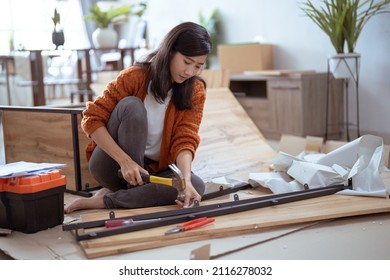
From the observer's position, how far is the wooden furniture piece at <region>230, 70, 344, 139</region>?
3.73 m

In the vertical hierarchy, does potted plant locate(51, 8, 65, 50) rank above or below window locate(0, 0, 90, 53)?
below

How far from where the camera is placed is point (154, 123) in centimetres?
199

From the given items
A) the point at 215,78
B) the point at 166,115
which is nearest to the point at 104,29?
the point at 215,78

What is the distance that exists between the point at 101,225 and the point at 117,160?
242 millimetres

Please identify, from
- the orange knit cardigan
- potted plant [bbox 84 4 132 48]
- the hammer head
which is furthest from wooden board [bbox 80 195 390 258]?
potted plant [bbox 84 4 132 48]

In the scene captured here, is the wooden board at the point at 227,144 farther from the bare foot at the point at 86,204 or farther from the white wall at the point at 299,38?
the white wall at the point at 299,38

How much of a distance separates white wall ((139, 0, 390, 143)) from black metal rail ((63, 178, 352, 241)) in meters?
1.78

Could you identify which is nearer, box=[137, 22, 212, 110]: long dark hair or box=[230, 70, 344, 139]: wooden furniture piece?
box=[137, 22, 212, 110]: long dark hair

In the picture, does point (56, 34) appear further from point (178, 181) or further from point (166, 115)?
point (178, 181)

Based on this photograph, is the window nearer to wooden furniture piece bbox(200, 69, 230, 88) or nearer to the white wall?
the white wall

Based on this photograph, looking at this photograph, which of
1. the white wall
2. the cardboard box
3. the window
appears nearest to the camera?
the white wall

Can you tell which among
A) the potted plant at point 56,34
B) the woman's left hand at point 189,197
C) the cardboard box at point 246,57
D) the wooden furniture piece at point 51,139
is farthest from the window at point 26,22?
the woman's left hand at point 189,197

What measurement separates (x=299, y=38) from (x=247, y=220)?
2824 millimetres
